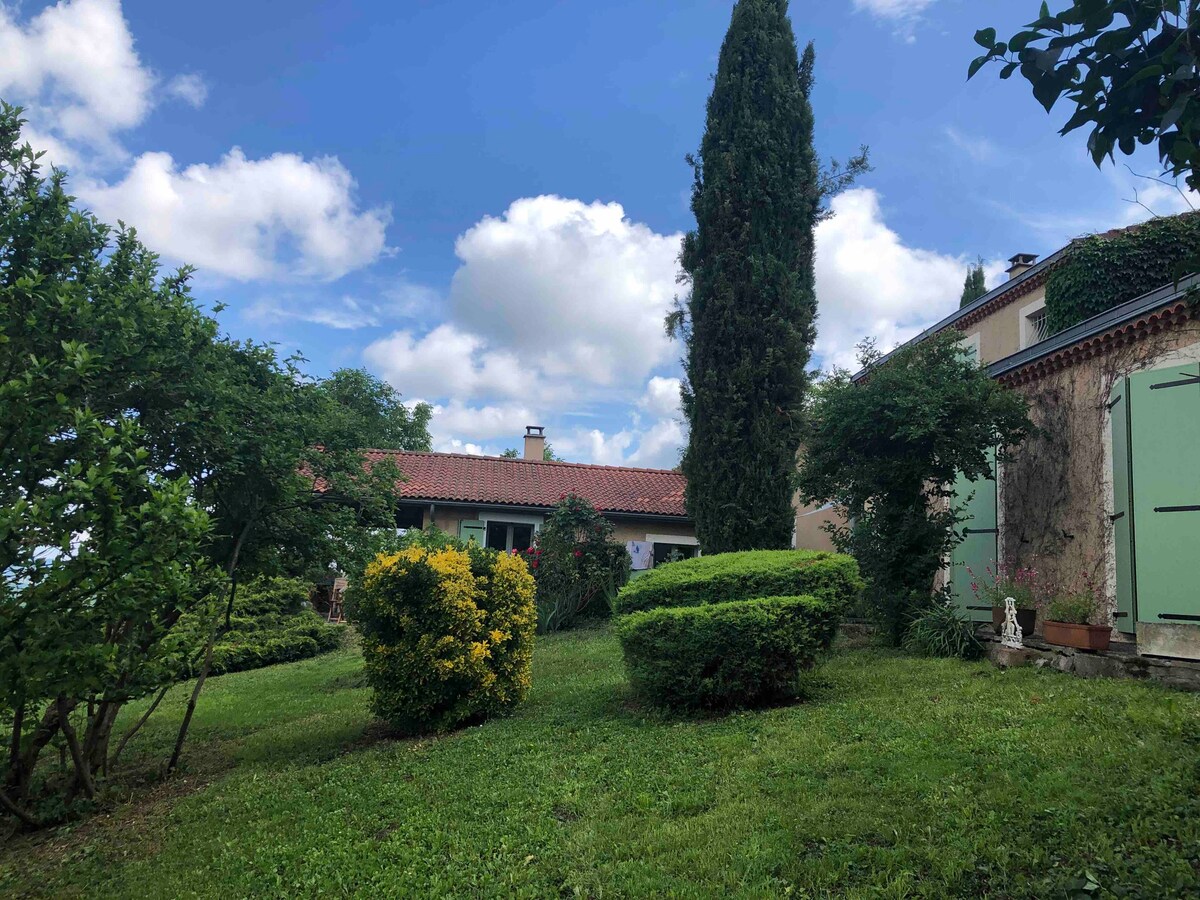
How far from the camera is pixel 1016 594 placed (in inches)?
336

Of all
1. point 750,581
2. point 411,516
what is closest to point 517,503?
point 411,516

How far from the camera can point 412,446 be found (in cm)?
3938

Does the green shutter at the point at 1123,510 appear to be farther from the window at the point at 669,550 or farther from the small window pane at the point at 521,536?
the small window pane at the point at 521,536

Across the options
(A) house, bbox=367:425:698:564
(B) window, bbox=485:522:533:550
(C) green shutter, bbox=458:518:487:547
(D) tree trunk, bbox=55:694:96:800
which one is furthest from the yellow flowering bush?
(B) window, bbox=485:522:533:550

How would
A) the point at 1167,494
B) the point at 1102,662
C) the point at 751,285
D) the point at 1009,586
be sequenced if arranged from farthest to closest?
the point at 751,285 → the point at 1009,586 → the point at 1167,494 → the point at 1102,662

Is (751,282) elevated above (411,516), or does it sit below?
above

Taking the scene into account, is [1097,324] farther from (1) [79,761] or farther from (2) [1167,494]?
(1) [79,761]

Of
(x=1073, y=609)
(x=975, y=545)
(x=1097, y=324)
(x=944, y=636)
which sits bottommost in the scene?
(x=944, y=636)

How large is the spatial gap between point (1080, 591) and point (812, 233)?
7.68 metres

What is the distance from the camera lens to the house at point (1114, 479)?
6.81m

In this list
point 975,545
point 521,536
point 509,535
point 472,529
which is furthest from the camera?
point 521,536

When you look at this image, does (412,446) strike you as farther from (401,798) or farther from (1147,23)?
(1147,23)

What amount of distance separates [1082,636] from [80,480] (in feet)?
26.7

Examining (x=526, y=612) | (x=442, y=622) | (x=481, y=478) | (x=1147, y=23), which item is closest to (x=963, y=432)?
(x=526, y=612)
